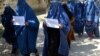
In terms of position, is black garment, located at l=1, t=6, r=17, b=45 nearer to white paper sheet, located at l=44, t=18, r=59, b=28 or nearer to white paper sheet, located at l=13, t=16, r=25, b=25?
white paper sheet, located at l=13, t=16, r=25, b=25

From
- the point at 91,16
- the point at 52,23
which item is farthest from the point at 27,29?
the point at 91,16

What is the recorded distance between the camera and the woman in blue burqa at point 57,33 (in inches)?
262

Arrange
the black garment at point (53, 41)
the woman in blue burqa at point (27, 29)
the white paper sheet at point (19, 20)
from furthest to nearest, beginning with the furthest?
the woman in blue burqa at point (27, 29)
the white paper sheet at point (19, 20)
the black garment at point (53, 41)

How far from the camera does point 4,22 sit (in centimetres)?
862

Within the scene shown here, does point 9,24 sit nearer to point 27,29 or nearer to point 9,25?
point 9,25

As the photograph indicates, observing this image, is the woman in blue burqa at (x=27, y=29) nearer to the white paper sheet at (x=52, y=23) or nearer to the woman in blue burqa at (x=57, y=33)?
the woman in blue burqa at (x=57, y=33)

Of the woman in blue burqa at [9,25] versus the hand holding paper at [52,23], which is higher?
the hand holding paper at [52,23]

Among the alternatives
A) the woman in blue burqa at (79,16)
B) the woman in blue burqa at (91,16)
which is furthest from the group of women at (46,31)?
the woman in blue burqa at (79,16)

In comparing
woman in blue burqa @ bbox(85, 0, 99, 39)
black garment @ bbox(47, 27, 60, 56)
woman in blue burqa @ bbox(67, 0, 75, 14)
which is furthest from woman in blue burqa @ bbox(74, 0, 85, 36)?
black garment @ bbox(47, 27, 60, 56)

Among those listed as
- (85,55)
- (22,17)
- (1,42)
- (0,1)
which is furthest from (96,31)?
(0,1)

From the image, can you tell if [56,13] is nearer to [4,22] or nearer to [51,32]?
[51,32]

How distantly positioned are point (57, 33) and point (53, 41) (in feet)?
0.71

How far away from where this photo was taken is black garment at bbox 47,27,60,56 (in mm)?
6854

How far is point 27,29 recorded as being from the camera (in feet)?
24.2
